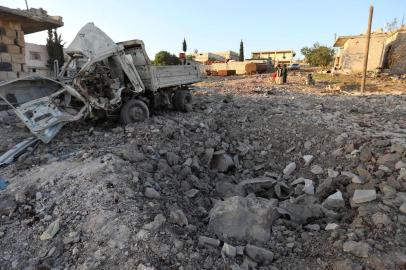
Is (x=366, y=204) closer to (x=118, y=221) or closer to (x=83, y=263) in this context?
(x=118, y=221)

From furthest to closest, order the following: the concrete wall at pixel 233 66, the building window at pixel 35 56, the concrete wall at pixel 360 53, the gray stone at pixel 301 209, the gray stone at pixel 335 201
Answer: the concrete wall at pixel 233 66 → the concrete wall at pixel 360 53 → the building window at pixel 35 56 → the gray stone at pixel 335 201 → the gray stone at pixel 301 209

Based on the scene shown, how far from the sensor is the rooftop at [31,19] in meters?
8.39

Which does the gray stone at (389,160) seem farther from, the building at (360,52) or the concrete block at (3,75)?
the building at (360,52)

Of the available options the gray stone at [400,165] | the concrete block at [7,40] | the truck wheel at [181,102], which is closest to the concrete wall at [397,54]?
the truck wheel at [181,102]

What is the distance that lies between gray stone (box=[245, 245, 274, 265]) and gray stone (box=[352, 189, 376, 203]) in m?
1.48

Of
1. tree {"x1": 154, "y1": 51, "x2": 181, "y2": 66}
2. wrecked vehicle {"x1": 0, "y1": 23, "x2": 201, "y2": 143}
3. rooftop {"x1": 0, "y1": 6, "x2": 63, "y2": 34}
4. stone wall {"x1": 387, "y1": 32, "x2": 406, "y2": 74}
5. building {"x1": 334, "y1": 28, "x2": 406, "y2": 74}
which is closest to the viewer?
wrecked vehicle {"x1": 0, "y1": 23, "x2": 201, "y2": 143}

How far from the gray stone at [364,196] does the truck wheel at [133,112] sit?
4.45 m

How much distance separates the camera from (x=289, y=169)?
17.4 feet

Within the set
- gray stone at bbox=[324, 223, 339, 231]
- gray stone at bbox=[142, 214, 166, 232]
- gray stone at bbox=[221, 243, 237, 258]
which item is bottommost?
gray stone at bbox=[324, 223, 339, 231]

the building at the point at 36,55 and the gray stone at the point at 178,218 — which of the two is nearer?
the gray stone at the point at 178,218

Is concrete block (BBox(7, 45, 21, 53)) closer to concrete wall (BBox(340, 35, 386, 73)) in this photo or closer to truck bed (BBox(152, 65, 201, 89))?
truck bed (BBox(152, 65, 201, 89))

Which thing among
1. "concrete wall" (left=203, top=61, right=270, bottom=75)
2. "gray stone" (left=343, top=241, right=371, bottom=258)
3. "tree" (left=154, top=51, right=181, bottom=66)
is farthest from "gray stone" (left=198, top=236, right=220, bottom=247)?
"tree" (left=154, top=51, right=181, bottom=66)

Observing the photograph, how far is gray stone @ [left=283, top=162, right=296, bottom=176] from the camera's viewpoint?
5272mm

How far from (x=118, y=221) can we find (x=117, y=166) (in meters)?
1.28
